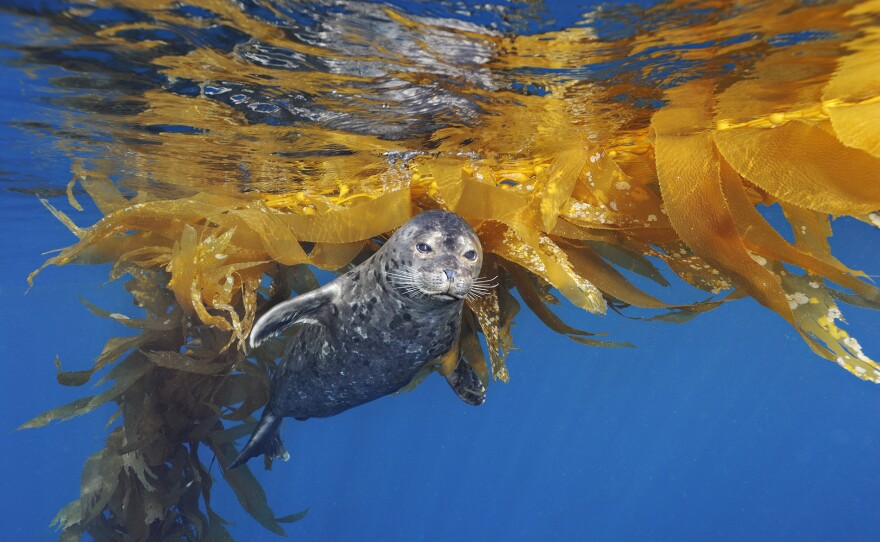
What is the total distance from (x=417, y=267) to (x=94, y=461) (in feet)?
12.9

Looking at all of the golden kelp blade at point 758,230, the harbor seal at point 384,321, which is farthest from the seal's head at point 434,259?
the golden kelp blade at point 758,230

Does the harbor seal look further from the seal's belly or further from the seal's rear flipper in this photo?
the seal's rear flipper

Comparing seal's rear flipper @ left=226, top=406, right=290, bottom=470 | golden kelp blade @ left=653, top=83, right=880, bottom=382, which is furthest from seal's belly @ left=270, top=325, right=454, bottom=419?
golden kelp blade @ left=653, top=83, right=880, bottom=382

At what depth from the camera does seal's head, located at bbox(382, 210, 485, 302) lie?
2697 mm

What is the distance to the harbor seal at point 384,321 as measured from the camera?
9.41ft

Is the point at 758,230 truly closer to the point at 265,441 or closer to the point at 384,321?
the point at 384,321

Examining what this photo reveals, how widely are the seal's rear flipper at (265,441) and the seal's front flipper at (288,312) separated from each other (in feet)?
4.90

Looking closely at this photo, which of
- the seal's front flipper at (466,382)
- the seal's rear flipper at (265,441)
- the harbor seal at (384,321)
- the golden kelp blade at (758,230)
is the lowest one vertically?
the seal's rear flipper at (265,441)

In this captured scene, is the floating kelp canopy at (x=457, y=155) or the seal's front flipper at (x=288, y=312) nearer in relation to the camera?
the floating kelp canopy at (x=457, y=155)

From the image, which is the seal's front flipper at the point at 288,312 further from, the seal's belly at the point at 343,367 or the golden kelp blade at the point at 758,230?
the golden kelp blade at the point at 758,230

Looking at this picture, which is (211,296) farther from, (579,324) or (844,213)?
(579,324)

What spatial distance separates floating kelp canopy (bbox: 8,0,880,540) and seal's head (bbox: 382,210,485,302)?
1.47 ft

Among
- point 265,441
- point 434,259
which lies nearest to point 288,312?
point 434,259

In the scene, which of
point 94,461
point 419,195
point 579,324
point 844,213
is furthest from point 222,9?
point 579,324
